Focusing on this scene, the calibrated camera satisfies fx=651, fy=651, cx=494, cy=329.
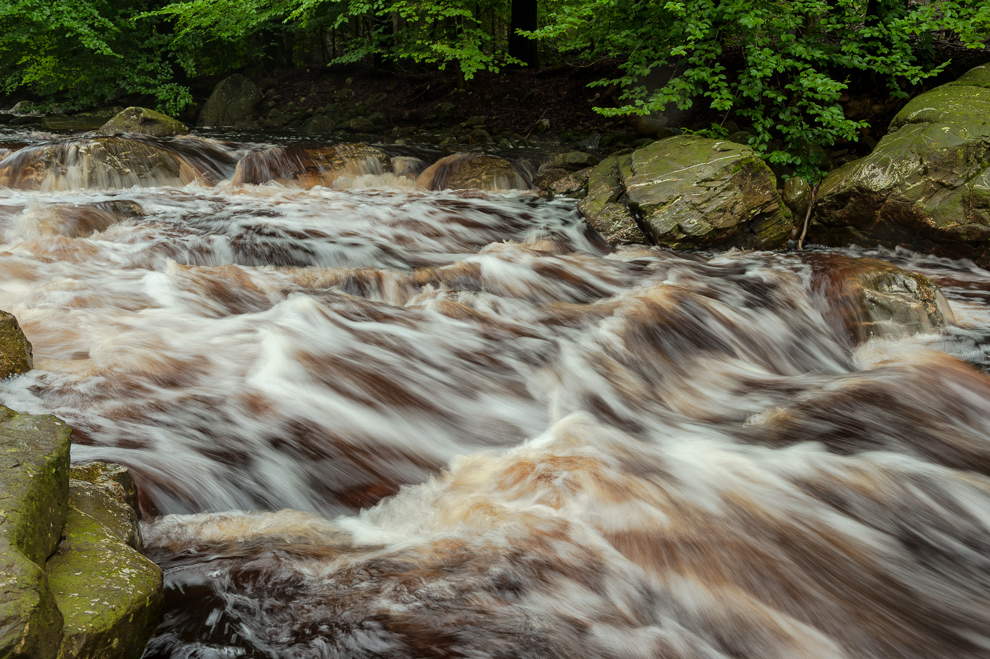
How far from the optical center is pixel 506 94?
14.5 metres

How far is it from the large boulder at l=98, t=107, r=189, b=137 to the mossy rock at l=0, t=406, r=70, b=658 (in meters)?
12.8

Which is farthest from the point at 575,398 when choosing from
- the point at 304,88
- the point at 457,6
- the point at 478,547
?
the point at 304,88

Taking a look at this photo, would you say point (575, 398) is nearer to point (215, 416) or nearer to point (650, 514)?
point (650, 514)

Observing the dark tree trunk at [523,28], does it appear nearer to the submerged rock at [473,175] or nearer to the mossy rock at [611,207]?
the submerged rock at [473,175]

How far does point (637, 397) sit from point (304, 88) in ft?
52.9

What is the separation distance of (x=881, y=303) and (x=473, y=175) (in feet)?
21.6

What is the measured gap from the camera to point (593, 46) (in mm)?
14578

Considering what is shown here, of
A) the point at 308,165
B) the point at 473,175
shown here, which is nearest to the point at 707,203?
the point at 473,175

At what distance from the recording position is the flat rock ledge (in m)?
1.46

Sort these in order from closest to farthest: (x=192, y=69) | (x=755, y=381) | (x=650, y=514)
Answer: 1. (x=650, y=514)
2. (x=755, y=381)
3. (x=192, y=69)

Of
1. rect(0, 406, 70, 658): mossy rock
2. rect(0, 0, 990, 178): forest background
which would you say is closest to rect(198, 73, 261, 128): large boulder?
rect(0, 0, 990, 178): forest background

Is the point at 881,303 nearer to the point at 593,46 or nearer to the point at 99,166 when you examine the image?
the point at 99,166

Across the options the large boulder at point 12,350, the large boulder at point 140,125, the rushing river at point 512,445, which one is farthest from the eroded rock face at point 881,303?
the large boulder at point 140,125

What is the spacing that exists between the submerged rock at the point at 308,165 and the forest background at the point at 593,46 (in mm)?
2330
